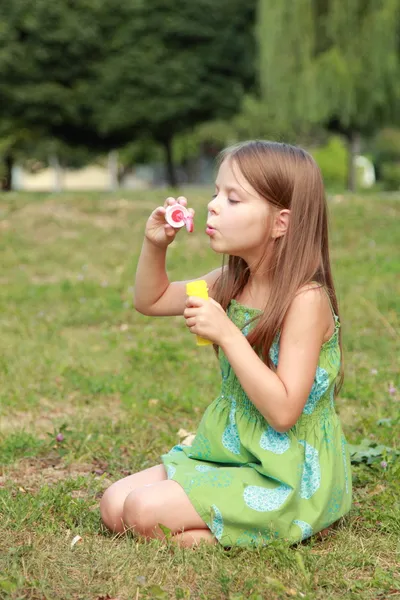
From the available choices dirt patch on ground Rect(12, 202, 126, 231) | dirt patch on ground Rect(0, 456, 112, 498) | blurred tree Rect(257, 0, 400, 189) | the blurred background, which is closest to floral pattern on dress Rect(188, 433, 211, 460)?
dirt patch on ground Rect(0, 456, 112, 498)

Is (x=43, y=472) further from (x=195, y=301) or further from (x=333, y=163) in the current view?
(x=333, y=163)

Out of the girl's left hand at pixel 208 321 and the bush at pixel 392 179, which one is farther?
the bush at pixel 392 179

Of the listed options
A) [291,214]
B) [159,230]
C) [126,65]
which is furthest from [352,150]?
[291,214]

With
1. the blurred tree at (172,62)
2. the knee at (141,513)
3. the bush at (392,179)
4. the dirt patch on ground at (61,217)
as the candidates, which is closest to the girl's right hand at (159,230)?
the knee at (141,513)

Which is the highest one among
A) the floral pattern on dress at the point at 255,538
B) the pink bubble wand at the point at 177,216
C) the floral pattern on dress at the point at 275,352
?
the pink bubble wand at the point at 177,216

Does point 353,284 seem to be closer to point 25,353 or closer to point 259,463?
point 25,353

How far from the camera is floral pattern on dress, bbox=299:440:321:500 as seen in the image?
2.73 metres

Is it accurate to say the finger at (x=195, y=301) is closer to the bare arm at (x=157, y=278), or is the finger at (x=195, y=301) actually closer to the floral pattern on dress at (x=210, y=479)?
the bare arm at (x=157, y=278)

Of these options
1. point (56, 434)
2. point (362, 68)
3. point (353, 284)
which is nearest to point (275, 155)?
point (56, 434)

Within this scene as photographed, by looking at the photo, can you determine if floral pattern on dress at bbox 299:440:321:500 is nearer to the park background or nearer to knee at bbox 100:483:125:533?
the park background

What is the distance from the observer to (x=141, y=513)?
2.70 m

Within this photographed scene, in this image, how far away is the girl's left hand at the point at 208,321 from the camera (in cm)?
257

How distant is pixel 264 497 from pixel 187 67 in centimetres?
1656

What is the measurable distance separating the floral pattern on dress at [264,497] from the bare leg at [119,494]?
38cm
